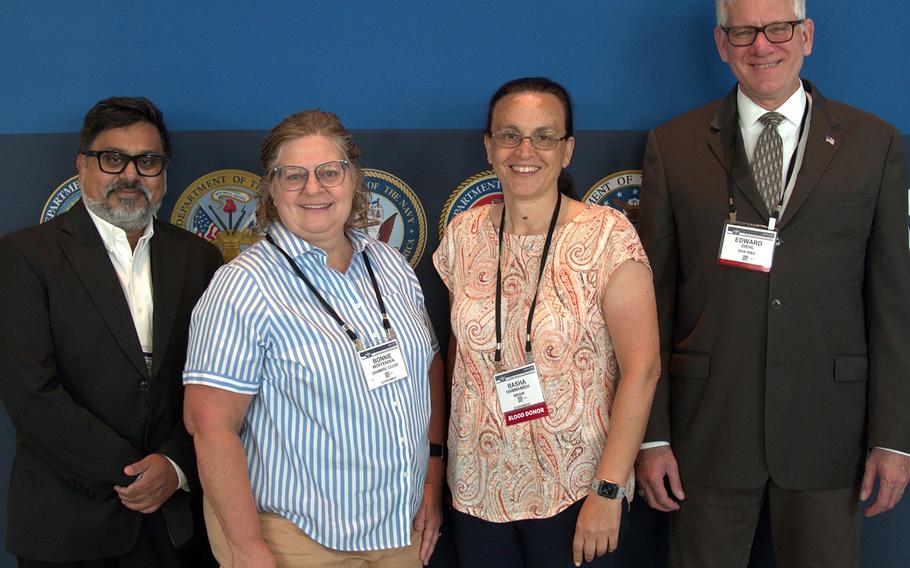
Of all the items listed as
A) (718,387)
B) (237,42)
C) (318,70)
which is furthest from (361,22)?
(718,387)

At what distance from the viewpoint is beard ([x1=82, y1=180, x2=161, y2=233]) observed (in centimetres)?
207

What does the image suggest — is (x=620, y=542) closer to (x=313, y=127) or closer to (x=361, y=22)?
(x=313, y=127)

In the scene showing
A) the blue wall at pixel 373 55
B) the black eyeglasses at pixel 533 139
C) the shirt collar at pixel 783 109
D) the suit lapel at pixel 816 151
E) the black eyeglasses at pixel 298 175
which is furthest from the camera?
the blue wall at pixel 373 55

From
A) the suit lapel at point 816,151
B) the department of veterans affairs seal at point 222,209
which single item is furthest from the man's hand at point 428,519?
the suit lapel at point 816,151

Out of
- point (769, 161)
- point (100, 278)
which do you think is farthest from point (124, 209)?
point (769, 161)

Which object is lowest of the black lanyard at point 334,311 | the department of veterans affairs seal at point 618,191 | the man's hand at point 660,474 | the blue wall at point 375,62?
the man's hand at point 660,474

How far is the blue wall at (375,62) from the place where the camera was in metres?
2.39

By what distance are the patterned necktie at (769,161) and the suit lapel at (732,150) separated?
0.03 meters

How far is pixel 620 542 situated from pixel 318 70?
1636 mm

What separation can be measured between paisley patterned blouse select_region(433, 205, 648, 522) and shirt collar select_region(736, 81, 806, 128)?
563 mm

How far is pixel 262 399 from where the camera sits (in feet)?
5.56

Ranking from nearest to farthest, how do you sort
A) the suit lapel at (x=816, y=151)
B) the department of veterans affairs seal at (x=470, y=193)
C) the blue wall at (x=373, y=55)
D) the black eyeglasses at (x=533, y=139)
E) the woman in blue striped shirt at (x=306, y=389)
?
the woman in blue striped shirt at (x=306, y=389) < the black eyeglasses at (x=533, y=139) < the suit lapel at (x=816, y=151) < the blue wall at (x=373, y=55) < the department of veterans affairs seal at (x=470, y=193)

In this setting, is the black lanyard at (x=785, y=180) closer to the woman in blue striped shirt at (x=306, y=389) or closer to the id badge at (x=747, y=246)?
the id badge at (x=747, y=246)

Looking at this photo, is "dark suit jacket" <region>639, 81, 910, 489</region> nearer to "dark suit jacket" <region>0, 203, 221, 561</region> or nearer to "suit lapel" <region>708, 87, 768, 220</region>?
"suit lapel" <region>708, 87, 768, 220</region>
